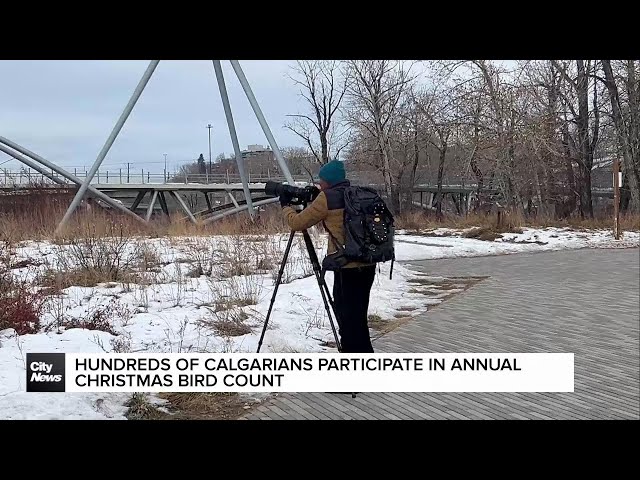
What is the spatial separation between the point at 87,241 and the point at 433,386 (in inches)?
172

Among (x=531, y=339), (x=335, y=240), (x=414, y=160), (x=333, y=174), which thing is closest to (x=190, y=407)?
(x=335, y=240)

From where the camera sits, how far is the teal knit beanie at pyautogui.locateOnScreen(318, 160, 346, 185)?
3.10 metres

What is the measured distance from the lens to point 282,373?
2.92 m

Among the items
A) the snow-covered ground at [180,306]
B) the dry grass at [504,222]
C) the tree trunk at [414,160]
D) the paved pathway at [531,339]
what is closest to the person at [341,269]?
the snow-covered ground at [180,306]

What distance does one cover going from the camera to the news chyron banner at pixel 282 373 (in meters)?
2.78

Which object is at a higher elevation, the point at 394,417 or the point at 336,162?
the point at 336,162

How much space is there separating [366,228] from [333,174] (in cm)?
36

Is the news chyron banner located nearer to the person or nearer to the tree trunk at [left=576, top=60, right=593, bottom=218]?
the person

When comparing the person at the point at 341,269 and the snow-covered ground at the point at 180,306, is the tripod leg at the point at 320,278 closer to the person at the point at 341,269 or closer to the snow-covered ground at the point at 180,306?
Answer: the snow-covered ground at the point at 180,306

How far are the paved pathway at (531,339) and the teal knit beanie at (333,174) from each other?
1127 millimetres

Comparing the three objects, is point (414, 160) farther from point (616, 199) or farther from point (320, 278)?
point (320, 278)

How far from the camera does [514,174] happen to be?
49.3 ft
